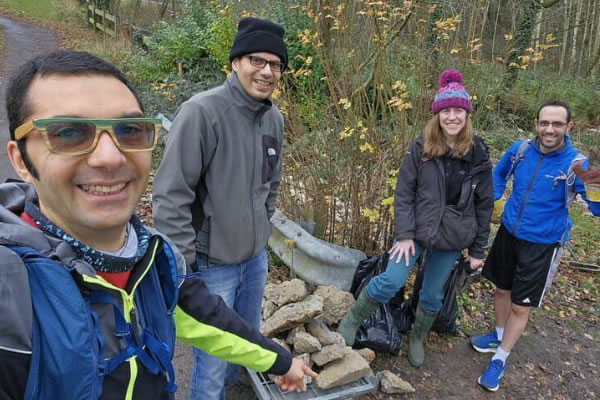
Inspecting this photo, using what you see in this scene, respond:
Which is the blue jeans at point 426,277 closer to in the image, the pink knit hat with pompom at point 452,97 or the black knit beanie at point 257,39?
the pink knit hat with pompom at point 452,97

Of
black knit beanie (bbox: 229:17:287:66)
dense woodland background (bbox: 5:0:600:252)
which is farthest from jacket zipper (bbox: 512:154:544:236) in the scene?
black knit beanie (bbox: 229:17:287:66)

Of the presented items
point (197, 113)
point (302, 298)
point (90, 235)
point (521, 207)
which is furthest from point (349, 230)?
point (90, 235)

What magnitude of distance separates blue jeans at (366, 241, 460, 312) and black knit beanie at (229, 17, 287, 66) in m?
1.71

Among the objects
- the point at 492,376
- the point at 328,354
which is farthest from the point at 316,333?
the point at 492,376

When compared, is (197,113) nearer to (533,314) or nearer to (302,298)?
(302,298)

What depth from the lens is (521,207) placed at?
3.32 m

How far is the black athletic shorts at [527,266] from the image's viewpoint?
3.29 metres

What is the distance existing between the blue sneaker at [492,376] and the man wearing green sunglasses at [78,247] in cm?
292

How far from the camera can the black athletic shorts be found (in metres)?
3.29

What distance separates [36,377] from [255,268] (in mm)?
1720

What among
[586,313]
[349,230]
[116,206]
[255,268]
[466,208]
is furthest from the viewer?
[586,313]

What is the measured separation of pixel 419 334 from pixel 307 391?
125 centimetres

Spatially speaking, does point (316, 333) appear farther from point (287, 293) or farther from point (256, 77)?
point (256, 77)

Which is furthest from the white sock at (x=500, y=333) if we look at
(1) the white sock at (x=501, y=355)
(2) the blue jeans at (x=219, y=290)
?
(2) the blue jeans at (x=219, y=290)
